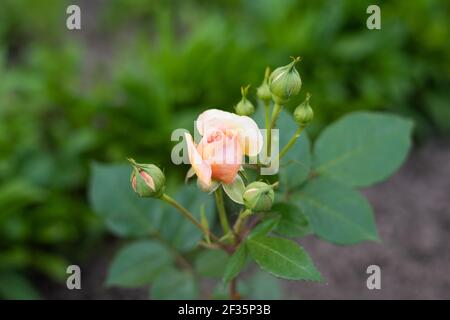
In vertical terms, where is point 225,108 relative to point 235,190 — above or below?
above

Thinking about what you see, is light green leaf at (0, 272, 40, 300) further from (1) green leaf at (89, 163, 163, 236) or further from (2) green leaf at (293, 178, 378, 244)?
(2) green leaf at (293, 178, 378, 244)

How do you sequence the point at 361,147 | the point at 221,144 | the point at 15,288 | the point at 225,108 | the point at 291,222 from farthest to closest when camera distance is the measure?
the point at 225,108
the point at 15,288
the point at 361,147
the point at 291,222
the point at 221,144

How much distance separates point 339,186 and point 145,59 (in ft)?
4.24

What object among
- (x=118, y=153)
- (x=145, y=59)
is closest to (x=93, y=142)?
(x=118, y=153)

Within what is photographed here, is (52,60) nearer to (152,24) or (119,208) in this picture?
(152,24)

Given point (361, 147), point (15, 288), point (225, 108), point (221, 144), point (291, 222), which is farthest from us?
point (225, 108)

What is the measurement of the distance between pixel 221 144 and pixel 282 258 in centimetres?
14

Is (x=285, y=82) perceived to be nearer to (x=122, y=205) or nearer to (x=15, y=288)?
(x=122, y=205)

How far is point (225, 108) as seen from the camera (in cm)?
185

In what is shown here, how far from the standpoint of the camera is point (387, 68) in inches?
79.5

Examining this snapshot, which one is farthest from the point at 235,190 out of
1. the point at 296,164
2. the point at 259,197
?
the point at 296,164

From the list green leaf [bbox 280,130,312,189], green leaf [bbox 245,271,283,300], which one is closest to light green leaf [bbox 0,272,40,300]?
green leaf [bbox 245,271,283,300]

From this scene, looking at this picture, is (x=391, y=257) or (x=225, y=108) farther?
(x=225, y=108)

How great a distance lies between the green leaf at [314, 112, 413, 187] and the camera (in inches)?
33.1
